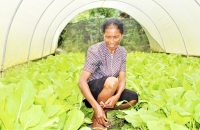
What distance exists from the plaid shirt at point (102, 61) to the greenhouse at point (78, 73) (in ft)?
0.90

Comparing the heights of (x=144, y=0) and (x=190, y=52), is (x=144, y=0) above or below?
above

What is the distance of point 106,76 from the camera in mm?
2971

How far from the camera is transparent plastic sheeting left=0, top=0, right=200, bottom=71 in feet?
17.7

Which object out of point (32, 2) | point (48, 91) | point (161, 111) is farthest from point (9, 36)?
point (161, 111)

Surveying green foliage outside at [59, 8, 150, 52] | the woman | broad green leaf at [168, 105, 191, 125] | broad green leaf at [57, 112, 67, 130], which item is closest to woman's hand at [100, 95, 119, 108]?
the woman

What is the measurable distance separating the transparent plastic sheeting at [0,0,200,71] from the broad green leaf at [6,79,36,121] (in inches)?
117

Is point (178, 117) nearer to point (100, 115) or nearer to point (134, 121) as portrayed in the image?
point (134, 121)

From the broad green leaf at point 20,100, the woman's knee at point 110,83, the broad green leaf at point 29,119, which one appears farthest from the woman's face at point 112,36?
the broad green leaf at point 29,119

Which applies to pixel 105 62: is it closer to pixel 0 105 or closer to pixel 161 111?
pixel 161 111

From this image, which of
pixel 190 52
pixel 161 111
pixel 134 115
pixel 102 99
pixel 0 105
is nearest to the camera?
pixel 0 105

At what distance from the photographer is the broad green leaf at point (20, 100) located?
1727 mm

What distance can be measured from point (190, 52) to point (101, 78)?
18.9 ft

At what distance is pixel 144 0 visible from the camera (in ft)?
30.6

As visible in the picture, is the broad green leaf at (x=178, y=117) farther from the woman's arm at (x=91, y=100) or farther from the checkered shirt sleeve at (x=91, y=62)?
the checkered shirt sleeve at (x=91, y=62)
